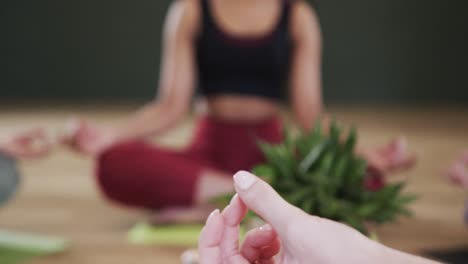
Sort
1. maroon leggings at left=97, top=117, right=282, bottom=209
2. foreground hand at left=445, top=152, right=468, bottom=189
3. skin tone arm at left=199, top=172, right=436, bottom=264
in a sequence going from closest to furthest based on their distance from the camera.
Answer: skin tone arm at left=199, top=172, right=436, bottom=264, foreground hand at left=445, top=152, right=468, bottom=189, maroon leggings at left=97, top=117, right=282, bottom=209

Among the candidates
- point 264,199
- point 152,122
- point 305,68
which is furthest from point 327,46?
point 264,199

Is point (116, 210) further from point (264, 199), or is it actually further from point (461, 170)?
point (264, 199)

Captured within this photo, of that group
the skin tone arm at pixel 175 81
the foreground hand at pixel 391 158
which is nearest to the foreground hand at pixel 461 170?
the foreground hand at pixel 391 158

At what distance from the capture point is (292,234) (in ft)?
2.08

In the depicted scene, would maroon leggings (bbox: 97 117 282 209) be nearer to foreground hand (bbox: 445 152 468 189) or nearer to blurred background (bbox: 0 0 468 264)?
foreground hand (bbox: 445 152 468 189)

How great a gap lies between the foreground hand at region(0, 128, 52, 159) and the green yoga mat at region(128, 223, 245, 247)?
0.93 feet

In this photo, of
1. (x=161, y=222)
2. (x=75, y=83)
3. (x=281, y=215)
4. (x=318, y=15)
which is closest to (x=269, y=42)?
(x=161, y=222)

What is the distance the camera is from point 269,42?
173 cm

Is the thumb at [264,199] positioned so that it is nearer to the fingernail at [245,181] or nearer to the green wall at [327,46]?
the fingernail at [245,181]

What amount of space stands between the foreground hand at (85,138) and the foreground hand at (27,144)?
58 millimetres

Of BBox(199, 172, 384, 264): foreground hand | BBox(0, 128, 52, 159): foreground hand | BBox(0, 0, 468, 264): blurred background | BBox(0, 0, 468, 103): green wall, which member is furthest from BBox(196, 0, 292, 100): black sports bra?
BBox(0, 0, 468, 103): green wall

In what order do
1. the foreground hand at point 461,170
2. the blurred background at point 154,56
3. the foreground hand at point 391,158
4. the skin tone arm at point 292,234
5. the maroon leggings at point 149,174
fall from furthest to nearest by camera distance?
the blurred background at point 154,56, the maroon leggings at point 149,174, the foreground hand at point 391,158, the foreground hand at point 461,170, the skin tone arm at point 292,234

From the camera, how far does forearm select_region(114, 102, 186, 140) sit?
5.56 ft

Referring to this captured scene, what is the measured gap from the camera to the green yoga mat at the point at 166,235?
1513mm
